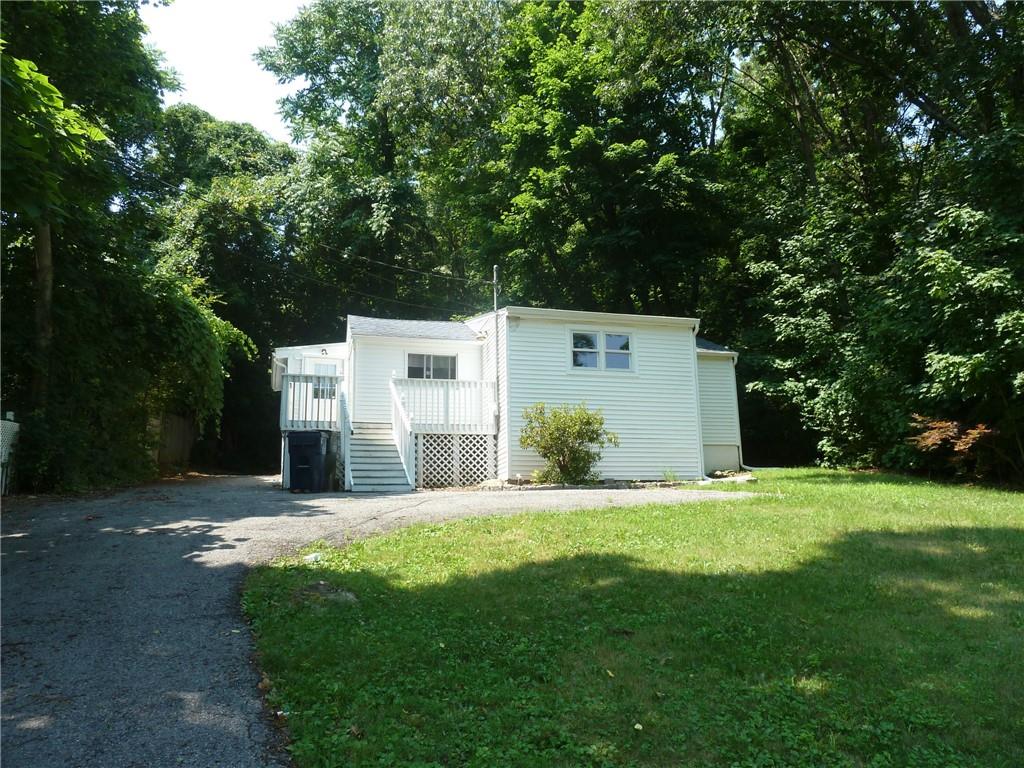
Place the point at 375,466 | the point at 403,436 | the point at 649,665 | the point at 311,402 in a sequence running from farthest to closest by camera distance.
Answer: the point at 311,402 → the point at 403,436 → the point at 375,466 → the point at 649,665

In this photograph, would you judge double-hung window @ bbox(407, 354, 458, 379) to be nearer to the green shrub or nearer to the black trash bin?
the green shrub

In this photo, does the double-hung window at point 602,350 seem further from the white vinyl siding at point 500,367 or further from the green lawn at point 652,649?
the green lawn at point 652,649

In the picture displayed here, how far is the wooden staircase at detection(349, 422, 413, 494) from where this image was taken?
530 inches

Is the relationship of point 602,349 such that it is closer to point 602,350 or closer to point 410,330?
point 602,350

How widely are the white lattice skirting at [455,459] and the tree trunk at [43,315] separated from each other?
6628 millimetres

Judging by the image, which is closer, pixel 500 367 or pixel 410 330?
pixel 500 367

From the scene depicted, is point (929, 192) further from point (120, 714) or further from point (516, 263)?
point (120, 714)

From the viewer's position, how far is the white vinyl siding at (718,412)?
61.1 ft

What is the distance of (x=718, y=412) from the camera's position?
18.9 m

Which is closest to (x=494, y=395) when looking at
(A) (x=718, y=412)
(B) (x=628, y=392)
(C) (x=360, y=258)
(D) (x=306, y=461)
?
(B) (x=628, y=392)

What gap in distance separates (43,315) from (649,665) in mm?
12113

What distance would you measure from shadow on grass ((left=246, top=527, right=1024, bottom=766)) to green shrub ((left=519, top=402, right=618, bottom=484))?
7773 mm

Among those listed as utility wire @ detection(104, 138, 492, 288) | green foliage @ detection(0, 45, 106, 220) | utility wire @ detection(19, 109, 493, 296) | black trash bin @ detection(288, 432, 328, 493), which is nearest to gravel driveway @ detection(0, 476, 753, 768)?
green foliage @ detection(0, 45, 106, 220)

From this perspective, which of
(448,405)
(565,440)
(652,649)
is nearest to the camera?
(652,649)
